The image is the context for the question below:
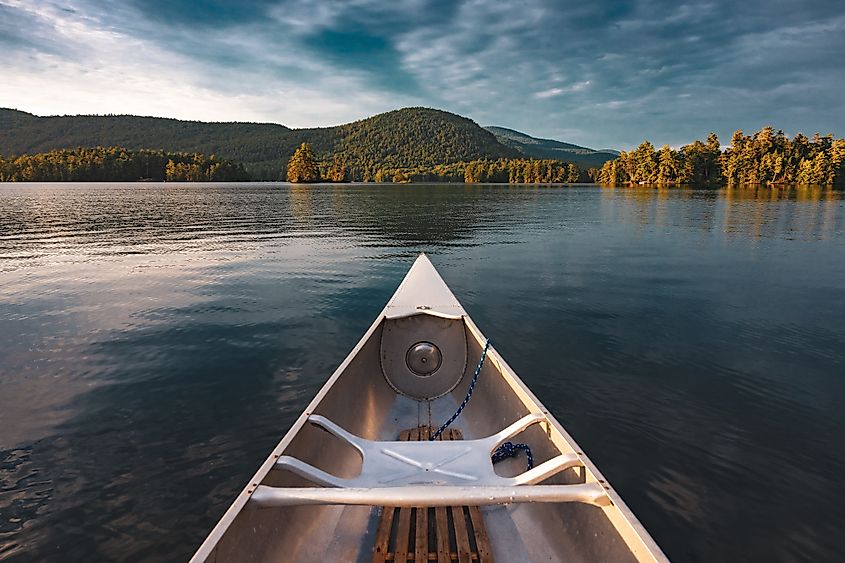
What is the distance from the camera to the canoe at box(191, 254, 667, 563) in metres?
3.96

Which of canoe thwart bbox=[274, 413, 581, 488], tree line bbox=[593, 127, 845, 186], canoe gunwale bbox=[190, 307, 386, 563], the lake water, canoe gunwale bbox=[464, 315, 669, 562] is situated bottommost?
the lake water

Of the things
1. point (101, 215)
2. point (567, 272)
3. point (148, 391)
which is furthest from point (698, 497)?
point (101, 215)

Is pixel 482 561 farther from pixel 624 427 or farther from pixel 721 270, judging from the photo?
pixel 721 270

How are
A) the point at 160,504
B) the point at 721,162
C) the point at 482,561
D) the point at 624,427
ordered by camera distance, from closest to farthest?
the point at 482,561 < the point at 160,504 < the point at 624,427 < the point at 721,162

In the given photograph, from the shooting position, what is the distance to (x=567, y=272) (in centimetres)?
2256

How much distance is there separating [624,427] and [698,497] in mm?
1952

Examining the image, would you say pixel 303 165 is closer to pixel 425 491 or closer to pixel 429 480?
pixel 429 480

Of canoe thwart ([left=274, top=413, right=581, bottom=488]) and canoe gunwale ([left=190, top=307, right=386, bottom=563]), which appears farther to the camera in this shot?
canoe thwart ([left=274, top=413, right=581, bottom=488])

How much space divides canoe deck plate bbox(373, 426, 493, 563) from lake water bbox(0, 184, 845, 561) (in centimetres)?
261

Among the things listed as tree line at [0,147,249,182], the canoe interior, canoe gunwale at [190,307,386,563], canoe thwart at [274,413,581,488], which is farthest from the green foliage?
canoe thwart at [274,413,581,488]

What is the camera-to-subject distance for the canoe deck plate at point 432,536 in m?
4.87

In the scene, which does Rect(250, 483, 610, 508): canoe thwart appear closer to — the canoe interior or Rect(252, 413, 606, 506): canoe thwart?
Rect(252, 413, 606, 506): canoe thwart

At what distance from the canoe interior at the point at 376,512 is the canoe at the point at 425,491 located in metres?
0.01

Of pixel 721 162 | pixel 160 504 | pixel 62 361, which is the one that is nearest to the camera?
pixel 160 504
